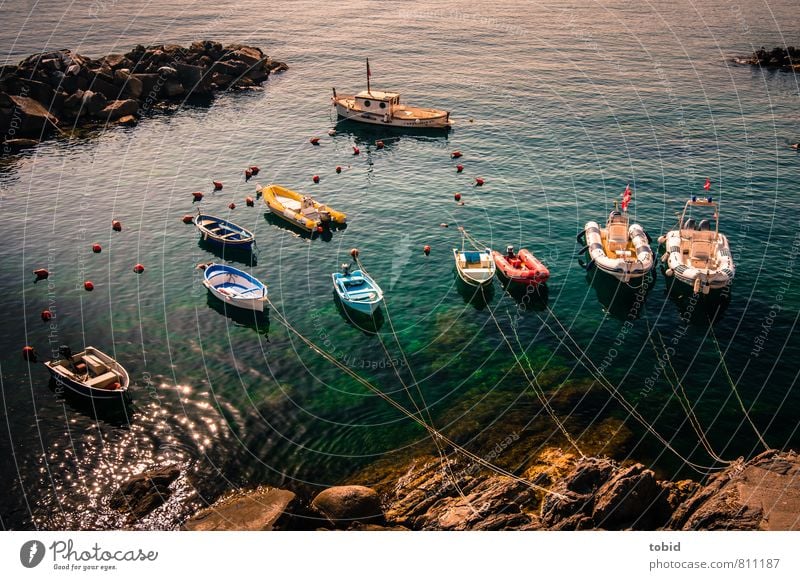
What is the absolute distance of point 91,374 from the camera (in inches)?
1679

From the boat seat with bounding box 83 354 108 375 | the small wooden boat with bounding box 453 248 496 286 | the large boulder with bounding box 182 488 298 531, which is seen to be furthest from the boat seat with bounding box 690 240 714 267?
the boat seat with bounding box 83 354 108 375

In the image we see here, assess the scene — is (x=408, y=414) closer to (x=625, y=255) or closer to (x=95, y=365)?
(x=95, y=365)

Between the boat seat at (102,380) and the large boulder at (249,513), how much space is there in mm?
13296

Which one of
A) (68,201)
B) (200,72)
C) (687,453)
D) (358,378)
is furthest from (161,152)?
(687,453)

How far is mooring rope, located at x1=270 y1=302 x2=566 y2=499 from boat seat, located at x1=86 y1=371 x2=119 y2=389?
1342 cm

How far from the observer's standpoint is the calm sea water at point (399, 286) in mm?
38375

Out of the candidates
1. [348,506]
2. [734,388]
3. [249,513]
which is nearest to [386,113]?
[734,388]

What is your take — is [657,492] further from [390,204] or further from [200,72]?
[200,72]

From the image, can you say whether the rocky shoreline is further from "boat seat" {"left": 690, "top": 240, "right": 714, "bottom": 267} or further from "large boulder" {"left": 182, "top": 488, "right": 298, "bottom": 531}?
"boat seat" {"left": 690, "top": 240, "right": 714, "bottom": 267}

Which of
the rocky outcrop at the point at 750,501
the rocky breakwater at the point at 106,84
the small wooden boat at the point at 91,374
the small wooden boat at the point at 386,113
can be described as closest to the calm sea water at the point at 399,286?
the small wooden boat at the point at 91,374

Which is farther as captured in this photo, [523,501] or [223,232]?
[223,232]

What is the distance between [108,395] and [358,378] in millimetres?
16729

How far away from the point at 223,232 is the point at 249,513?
37.8m

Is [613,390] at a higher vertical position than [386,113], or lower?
lower
